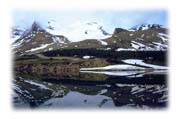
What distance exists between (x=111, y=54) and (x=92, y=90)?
0.28 metres

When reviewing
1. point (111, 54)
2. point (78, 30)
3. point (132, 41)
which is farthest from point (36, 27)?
point (132, 41)

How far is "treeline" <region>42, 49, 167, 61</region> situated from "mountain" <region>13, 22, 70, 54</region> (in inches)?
2.0

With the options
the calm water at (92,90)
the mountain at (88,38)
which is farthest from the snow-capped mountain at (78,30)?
the calm water at (92,90)

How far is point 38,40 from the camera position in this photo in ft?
9.62

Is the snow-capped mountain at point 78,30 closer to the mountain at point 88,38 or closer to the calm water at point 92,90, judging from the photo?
the mountain at point 88,38

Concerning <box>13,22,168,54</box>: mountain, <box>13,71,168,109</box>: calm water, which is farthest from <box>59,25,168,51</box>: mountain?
<box>13,71,168,109</box>: calm water

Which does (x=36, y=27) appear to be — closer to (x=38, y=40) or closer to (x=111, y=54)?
(x=38, y=40)

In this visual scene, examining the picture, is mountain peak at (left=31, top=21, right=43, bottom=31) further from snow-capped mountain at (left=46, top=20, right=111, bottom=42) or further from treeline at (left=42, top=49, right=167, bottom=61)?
treeline at (left=42, top=49, right=167, bottom=61)

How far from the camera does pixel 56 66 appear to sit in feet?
9.56

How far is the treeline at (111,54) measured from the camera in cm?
292

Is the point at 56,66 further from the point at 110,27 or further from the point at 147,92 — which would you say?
the point at 147,92

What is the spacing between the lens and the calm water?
2885 mm

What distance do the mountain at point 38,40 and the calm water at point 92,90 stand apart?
0.19 meters
